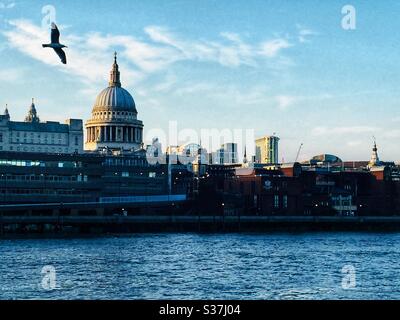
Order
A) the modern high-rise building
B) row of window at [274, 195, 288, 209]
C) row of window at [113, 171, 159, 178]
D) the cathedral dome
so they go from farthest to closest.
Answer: the cathedral dome < the modern high-rise building < row of window at [113, 171, 159, 178] < row of window at [274, 195, 288, 209]

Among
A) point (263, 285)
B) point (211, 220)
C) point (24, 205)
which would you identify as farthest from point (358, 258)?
point (24, 205)

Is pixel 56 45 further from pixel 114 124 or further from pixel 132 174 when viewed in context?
pixel 114 124

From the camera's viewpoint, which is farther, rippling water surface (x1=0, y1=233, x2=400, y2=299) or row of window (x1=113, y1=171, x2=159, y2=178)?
row of window (x1=113, y1=171, x2=159, y2=178)

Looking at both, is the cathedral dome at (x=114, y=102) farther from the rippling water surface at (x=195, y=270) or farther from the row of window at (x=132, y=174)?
the rippling water surface at (x=195, y=270)

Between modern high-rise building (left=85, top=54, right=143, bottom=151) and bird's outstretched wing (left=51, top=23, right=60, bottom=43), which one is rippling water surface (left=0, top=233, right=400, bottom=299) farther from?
modern high-rise building (left=85, top=54, right=143, bottom=151)

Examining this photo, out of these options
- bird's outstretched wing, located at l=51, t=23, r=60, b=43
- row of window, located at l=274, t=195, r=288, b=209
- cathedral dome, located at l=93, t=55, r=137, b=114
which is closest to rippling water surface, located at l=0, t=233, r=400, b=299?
bird's outstretched wing, located at l=51, t=23, r=60, b=43

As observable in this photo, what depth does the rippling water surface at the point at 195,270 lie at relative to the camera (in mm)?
36812

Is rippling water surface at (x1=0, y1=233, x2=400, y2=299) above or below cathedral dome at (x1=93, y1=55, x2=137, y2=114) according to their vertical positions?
below

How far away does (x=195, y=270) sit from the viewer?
157ft

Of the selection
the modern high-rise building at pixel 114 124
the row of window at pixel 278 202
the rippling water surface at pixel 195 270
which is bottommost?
the rippling water surface at pixel 195 270

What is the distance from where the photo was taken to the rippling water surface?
36.8 m

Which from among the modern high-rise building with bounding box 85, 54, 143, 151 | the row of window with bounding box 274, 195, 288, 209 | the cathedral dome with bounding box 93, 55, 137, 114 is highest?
the cathedral dome with bounding box 93, 55, 137, 114

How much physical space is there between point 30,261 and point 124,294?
19185mm

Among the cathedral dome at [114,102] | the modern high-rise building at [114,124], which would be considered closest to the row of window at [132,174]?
the modern high-rise building at [114,124]
